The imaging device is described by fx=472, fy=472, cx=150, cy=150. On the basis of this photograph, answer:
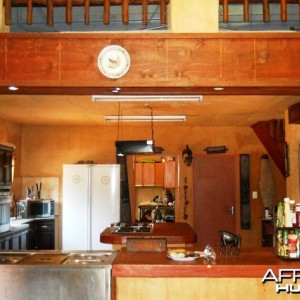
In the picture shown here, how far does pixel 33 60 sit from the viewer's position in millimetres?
3850

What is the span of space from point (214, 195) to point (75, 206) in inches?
108

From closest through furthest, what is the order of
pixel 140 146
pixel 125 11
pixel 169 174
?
pixel 125 11 < pixel 140 146 < pixel 169 174

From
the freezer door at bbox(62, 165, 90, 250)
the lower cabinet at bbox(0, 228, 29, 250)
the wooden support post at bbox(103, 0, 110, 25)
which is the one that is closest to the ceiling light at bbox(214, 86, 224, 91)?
the wooden support post at bbox(103, 0, 110, 25)

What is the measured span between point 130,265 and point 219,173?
5836 mm

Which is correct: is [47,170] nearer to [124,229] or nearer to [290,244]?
[124,229]

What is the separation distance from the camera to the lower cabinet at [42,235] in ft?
27.7

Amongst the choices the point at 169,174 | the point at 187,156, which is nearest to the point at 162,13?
the point at 187,156

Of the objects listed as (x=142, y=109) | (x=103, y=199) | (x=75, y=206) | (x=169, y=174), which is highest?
(x=142, y=109)

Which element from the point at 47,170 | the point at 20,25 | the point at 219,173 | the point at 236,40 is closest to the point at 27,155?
the point at 47,170

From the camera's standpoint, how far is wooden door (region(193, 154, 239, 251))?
9.19 meters

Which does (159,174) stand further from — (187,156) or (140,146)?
(140,146)

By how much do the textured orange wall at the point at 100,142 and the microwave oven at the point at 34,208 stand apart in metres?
0.80

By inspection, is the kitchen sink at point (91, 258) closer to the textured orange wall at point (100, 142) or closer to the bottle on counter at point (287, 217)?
the bottle on counter at point (287, 217)

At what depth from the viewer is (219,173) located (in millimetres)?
9273
